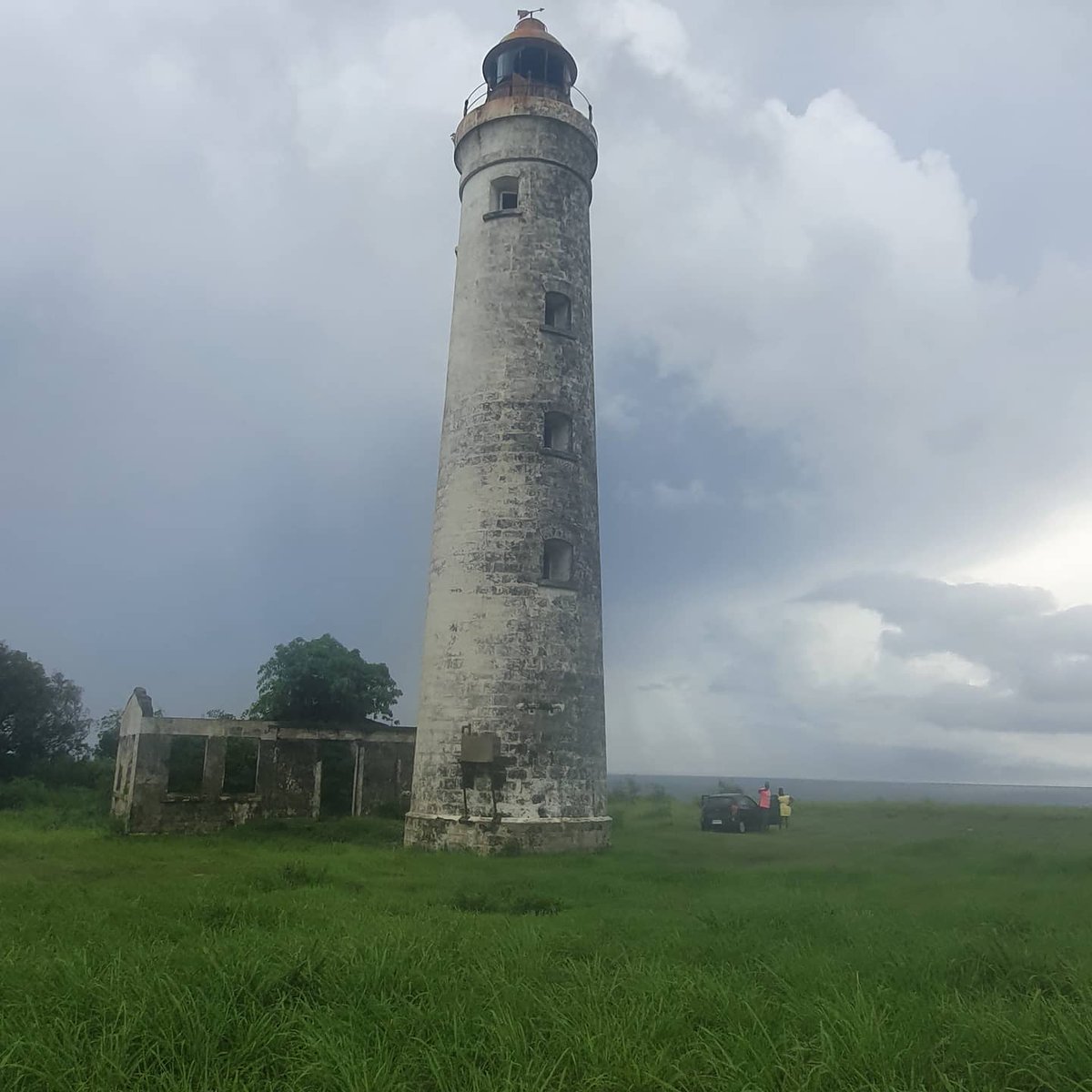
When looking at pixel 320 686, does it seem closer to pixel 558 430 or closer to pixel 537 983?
pixel 558 430

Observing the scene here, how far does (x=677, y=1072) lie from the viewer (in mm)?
4773

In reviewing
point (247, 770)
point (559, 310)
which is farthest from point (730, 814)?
point (559, 310)

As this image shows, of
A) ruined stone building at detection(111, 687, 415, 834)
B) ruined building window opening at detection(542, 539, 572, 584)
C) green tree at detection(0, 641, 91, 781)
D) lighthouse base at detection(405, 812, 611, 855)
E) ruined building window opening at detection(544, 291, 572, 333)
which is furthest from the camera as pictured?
green tree at detection(0, 641, 91, 781)

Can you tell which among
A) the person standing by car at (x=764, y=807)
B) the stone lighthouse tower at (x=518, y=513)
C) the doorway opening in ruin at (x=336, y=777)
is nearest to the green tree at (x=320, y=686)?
the doorway opening in ruin at (x=336, y=777)

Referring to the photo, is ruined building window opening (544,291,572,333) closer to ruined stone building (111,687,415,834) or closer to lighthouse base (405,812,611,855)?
lighthouse base (405,812,611,855)

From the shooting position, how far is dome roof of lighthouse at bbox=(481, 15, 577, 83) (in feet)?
65.9

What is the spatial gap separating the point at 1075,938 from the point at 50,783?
27.4 m

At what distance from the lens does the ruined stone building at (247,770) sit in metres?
19.7

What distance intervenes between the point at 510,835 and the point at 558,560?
202 inches

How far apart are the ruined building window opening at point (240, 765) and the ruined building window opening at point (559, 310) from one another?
11.5 meters

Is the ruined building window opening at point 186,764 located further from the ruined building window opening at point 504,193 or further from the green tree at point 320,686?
the ruined building window opening at point 504,193

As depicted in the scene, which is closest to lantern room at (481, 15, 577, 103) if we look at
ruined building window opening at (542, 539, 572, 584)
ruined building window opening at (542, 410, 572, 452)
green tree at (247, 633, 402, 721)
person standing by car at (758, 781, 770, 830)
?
ruined building window opening at (542, 410, 572, 452)

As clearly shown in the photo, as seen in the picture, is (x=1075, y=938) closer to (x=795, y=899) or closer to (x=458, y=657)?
(x=795, y=899)

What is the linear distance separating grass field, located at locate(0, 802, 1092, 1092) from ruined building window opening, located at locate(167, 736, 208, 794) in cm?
783
